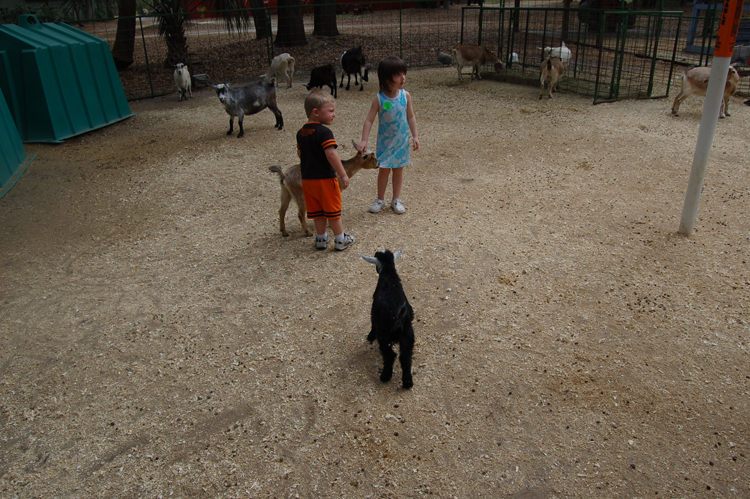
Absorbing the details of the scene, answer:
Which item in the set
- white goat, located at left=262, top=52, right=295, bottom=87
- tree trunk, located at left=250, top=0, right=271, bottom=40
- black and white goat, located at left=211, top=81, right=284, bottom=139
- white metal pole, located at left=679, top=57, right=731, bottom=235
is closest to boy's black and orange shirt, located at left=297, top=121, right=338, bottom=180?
white metal pole, located at left=679, top=57, right=731, bottom=235

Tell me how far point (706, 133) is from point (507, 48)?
31.8 feet

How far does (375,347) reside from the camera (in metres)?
3.48

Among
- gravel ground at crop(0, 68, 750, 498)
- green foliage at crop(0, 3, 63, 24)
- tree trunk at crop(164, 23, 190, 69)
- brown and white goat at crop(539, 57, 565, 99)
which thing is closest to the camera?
Result: gravel ground at crop(0, 68, 750, 498)

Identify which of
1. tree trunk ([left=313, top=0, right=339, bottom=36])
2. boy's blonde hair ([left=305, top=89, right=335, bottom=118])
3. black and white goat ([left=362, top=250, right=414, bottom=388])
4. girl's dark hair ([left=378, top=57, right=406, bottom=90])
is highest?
tree trunk ([left=313, top=0, right=339, bottom=36])

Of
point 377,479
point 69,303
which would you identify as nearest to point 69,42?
point 69,303

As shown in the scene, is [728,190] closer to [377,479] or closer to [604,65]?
[377,479]

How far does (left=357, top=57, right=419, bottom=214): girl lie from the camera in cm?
468

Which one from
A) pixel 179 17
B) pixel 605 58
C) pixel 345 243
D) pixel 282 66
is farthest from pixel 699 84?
pixel 179 17

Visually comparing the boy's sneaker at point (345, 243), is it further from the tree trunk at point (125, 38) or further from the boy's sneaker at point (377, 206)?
the tree trunk at point (125, 38)

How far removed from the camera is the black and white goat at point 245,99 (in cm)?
816

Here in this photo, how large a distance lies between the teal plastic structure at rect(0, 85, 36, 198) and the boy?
4.51m

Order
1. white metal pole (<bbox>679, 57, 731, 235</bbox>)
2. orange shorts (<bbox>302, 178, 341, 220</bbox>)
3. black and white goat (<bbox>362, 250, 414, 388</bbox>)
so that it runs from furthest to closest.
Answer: orange shorts (<bbox>302, 178, 341, 220</bbox>)
white metal pole (<bbox>679, 57, 731, 235</bbox>)
black and white goat (<bbox>362, 250, 414, 388</bbox>)

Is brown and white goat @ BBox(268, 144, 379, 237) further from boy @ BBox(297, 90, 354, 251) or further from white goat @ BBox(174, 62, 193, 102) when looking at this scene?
white goat @ BBox(174, 62, 193, 102)

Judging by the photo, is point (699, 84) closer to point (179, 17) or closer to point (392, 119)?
point (392, 119)
